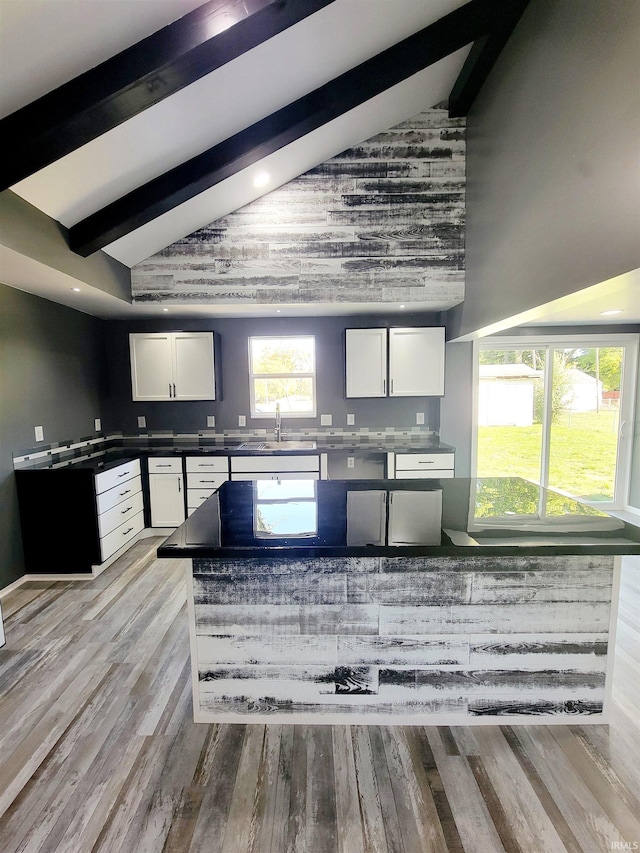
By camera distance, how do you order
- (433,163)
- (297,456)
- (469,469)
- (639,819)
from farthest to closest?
(469,469)
(297,456)
(433,163)
(639,819)

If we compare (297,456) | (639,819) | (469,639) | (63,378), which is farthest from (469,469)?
(63,378)

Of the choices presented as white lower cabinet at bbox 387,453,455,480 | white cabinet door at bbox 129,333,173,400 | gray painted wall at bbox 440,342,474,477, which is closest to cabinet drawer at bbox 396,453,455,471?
white lower cabinet at bbox 387,453,455,480

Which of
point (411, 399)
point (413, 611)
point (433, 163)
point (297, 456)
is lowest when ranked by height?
point (413, 611)

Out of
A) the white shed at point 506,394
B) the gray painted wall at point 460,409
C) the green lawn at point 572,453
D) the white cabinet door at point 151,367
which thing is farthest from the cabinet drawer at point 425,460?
the white cabinet door at point 151,367

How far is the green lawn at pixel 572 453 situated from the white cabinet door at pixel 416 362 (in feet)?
4.10

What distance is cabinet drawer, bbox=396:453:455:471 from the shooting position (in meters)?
3.83

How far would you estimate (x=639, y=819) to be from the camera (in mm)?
1314

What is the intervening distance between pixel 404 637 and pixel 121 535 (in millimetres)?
2838

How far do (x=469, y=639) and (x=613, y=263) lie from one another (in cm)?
173

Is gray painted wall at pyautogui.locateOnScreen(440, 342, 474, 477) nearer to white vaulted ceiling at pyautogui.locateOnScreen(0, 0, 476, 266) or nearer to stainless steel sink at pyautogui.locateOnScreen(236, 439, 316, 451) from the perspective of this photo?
stainless steel sink at pyautogui.locateOnScreen(236, 439, 316, 451)

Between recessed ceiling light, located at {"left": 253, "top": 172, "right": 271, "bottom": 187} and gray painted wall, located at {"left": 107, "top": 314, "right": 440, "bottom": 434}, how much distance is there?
1328 millimetres

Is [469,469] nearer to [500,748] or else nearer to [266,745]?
[500,748]

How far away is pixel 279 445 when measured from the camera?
4078mm

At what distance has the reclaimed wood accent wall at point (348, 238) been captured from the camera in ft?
11.2
